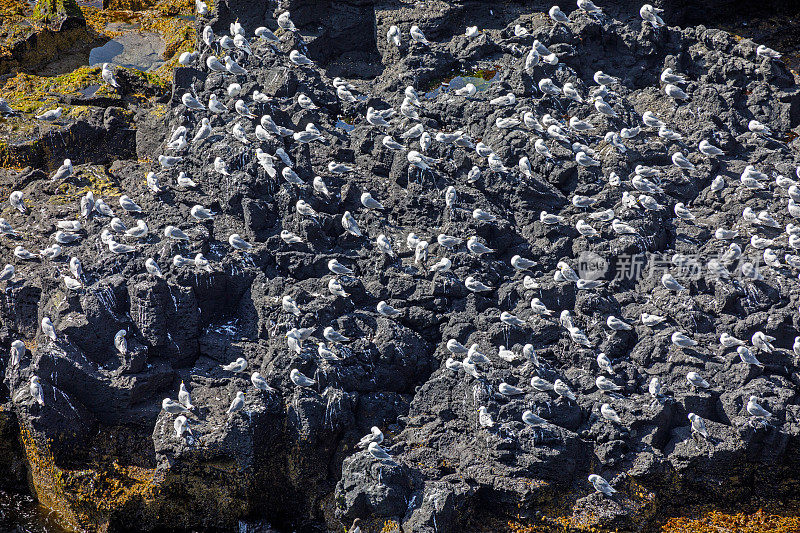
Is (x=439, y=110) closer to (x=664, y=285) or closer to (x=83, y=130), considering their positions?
(x=664, y=285)

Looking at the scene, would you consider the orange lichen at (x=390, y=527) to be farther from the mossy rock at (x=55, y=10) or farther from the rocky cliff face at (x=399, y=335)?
the mossy rock at (x=55, y=10)

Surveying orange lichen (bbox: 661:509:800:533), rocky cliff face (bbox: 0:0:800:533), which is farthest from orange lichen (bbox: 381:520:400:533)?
orange lichen (bbox: 661:509:800:533)

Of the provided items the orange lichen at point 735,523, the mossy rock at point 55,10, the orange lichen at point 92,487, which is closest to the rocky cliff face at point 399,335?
the orange lichen at point 92,487

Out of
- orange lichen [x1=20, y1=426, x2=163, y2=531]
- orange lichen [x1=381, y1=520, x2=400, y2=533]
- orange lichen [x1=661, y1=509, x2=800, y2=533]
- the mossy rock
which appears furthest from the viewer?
the mossy rock

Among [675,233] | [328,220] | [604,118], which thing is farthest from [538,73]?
[328,220]

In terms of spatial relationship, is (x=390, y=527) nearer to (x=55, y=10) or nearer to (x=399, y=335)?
(x=399, y=335)

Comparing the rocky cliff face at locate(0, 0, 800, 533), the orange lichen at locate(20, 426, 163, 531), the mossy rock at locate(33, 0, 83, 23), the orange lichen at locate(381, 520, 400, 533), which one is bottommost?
the orange lichen at locate(20, 426, 163, 531)

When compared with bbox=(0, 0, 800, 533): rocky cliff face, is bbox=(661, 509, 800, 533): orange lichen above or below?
below

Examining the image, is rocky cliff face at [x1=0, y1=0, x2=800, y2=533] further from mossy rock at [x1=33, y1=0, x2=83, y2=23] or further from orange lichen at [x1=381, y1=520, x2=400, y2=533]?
mossy rock at [x1=33, y1=0, x2=83, y2=23]
